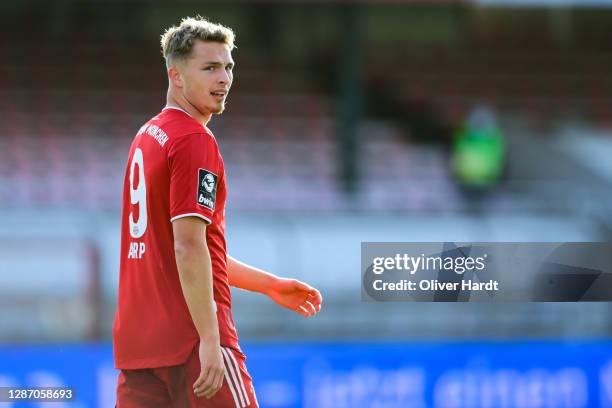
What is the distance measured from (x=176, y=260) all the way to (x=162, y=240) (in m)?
0.14

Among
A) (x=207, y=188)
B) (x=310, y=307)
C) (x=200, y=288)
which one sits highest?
(x=207, y=188)

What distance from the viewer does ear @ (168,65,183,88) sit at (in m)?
3.28

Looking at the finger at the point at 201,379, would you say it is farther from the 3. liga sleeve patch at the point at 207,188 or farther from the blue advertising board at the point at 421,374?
the blue advertising board at the point at 421,374

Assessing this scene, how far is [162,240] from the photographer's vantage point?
3.23 meters

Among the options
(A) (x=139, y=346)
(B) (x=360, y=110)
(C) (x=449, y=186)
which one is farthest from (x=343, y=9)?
(A) (x=139, y=346)

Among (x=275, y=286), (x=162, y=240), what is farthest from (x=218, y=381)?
(x=275, y=286)

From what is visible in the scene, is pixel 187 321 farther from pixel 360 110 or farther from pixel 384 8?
pixel 384 8

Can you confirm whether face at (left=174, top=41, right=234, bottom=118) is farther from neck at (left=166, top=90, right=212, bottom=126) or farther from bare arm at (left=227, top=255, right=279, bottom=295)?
bare arm at (left=227, top=255, right=279, bottom=295)

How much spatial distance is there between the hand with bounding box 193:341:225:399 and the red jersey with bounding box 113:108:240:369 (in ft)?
0.30

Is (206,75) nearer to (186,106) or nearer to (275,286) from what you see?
(186,106)

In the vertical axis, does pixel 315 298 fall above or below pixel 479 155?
below

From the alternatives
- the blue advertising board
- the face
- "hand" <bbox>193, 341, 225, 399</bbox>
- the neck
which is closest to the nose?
the face

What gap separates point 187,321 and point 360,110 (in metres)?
10.1

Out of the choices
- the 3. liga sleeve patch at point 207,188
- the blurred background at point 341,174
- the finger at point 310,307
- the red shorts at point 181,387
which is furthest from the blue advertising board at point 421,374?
the 3. liga sleeve patch at point 207,188
